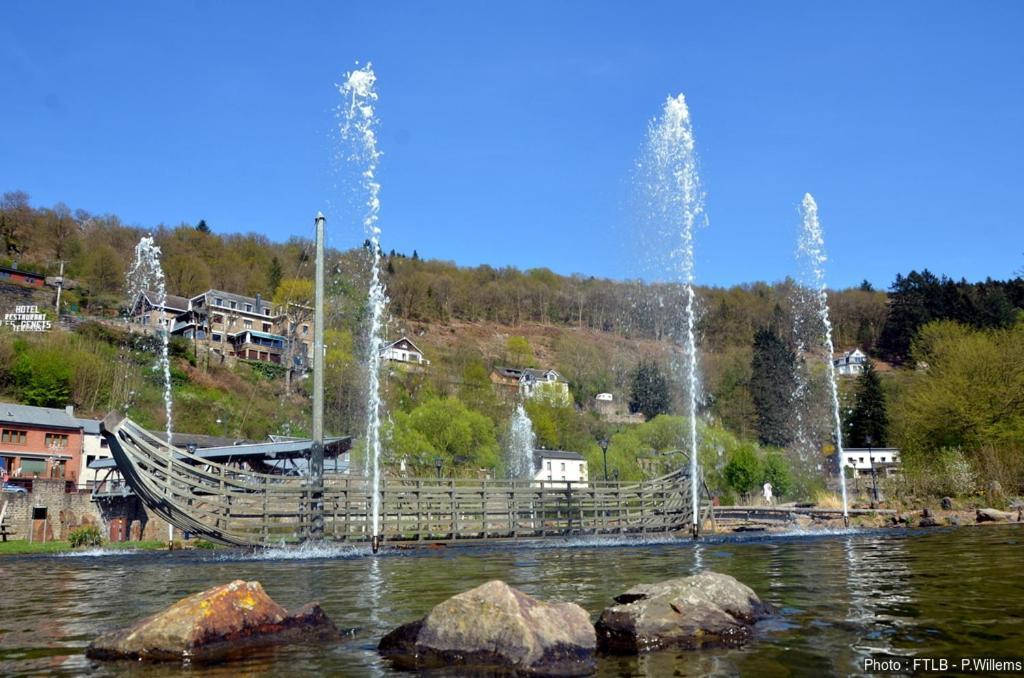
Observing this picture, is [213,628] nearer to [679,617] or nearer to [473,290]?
[679,617]

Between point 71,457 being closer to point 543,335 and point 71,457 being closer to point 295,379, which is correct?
point 295,379

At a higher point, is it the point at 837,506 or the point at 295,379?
the point at 295,379

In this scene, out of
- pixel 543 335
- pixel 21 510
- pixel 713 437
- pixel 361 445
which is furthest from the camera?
pixel 543 335

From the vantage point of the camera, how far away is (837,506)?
44.7 meters

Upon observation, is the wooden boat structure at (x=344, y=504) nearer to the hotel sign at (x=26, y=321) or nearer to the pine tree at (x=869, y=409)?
the hotel sign at (x=26, y=321)

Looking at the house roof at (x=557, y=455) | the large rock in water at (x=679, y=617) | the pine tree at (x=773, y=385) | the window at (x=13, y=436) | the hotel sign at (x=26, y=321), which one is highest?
the hotel sign at (x=26, y=321)

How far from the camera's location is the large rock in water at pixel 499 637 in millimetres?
7004

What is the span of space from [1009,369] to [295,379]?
2913 inches

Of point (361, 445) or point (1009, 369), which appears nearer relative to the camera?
point (1009, 369)

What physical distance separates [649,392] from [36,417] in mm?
83231

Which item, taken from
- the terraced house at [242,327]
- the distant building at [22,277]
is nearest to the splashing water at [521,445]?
the terraced house at [242,327]

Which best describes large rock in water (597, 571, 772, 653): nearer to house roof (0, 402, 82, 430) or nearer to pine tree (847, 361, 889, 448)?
house roof (0, 402, 82, 430)

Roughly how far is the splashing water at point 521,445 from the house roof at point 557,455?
97 cm

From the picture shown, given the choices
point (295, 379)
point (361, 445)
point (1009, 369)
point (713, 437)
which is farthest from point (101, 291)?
point (1009, 369)
